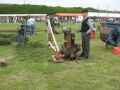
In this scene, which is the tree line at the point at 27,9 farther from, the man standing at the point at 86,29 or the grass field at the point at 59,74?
the man standing at the point at 86,29

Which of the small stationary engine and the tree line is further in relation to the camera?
the tree line

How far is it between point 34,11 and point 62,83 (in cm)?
8497

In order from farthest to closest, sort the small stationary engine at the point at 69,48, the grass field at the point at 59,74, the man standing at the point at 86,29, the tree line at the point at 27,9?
1. the tree line at the point at 27,9
2. the man standing at the point at 86,29
3. the small stationary engine at the point at 69,48
4. the grass field at the point at 59,74

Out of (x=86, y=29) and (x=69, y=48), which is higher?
(x=86, y=29)

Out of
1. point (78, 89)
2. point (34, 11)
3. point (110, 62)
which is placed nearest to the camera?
point (78, 89)

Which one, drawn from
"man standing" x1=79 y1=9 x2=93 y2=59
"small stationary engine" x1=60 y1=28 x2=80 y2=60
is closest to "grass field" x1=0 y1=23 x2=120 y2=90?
"small stationary engine" x1=60 y1=28 x2=80 y2=60

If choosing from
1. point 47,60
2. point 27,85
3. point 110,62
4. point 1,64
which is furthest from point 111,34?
point 27,85

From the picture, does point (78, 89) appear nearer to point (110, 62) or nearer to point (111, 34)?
point (110, 62)

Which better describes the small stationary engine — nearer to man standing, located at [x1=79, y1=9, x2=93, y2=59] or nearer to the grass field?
the grass field

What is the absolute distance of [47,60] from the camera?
8.63 m

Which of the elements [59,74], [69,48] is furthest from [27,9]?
[59,74]

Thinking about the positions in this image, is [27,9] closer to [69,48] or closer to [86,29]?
[86,29]

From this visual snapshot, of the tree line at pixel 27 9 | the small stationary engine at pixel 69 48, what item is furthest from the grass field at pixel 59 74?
the tree line at pixel 27 9

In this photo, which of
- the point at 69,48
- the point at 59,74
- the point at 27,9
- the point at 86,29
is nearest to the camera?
the point at 59,74
